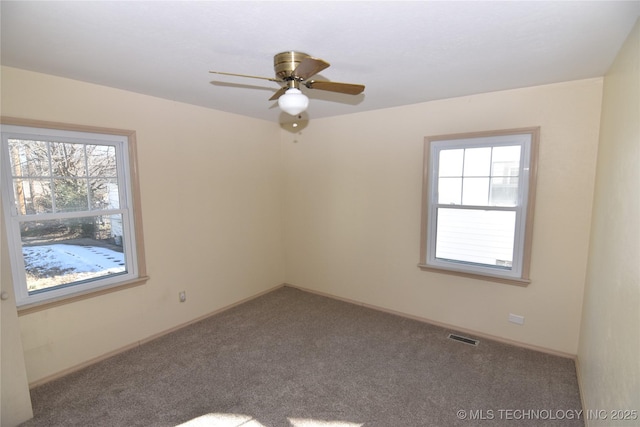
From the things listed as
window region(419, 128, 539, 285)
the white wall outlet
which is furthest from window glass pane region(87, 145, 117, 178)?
the white wall outlet

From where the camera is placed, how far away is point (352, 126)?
12.5ft

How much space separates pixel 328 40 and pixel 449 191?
2.14 metres

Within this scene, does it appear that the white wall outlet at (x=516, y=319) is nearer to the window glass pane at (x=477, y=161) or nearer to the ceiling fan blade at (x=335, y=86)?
the window glass pane at (x=477, y=161)

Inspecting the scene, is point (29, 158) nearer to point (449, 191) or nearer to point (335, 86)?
point (335, 86)

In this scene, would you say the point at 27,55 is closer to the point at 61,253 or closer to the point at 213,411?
the point at 61,253

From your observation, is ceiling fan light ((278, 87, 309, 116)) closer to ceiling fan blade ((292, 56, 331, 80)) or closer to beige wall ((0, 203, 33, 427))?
ceiling fan blade ((292, 56, 331, 80))

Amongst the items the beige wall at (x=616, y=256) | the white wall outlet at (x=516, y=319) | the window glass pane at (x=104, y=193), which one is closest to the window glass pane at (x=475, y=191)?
the beige wall at (x=616, y=256)

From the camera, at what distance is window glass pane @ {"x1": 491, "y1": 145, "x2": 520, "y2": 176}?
9.50 feet

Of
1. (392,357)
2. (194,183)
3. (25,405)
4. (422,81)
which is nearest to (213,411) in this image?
(25,405)

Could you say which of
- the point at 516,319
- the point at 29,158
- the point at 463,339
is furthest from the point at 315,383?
the point at 29,158

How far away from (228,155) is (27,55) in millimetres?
1957

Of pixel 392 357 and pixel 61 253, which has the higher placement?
pixel 61 253

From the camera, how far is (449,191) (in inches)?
130

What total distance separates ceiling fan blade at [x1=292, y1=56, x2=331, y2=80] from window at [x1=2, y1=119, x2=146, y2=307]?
1974 millimetres
